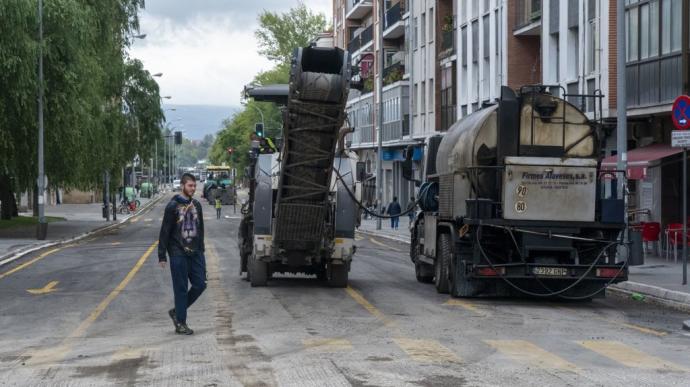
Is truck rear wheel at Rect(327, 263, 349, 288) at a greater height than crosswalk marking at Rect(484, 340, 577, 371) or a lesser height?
greater

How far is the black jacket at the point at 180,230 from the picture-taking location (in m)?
13.6

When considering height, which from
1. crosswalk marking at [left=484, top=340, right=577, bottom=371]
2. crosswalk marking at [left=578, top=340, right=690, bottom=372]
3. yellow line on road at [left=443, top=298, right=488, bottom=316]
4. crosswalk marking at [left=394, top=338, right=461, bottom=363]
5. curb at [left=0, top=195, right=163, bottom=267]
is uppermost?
crosswalk marking at [left=394, top=338, right=461, bottom=363]

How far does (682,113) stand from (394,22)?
53.1 metres

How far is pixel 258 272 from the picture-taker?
66.9 feet

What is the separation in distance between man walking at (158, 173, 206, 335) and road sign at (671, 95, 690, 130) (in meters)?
10.4

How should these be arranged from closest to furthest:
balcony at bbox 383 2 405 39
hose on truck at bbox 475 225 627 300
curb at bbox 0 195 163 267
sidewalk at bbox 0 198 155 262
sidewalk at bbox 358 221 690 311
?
hose on truck at bbox 475 225 627 300, sidewalk at bbox 358 221 690 311, curb at bbox 0 195 163 267, sidewalk at bbox 0 198 155 262, balcony at bbox 383 2 405 39

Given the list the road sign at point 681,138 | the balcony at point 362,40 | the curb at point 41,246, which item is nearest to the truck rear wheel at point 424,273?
the road sign at point 681,138

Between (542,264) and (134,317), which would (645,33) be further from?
(134,317)

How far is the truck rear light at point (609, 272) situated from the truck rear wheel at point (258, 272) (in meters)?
5.85

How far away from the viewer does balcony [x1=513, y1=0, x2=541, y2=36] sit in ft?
142

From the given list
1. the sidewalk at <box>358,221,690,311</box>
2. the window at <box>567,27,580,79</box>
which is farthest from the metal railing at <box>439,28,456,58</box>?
the sidewalk at <box>358,221,690,311</box>

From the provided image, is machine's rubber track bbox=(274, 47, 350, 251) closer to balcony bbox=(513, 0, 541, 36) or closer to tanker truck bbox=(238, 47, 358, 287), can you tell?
tanker truck bbox=(238, 47, 358, 287)

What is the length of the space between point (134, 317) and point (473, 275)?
530 centimetres

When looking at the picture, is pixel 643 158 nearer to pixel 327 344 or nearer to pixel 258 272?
pixel 258 272
